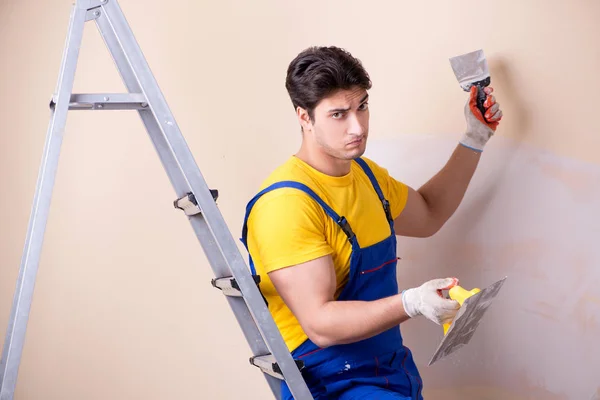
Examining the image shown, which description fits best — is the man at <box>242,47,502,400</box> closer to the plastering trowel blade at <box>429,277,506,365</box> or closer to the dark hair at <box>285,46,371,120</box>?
the dark hair at <box>285,46,371,120</box>

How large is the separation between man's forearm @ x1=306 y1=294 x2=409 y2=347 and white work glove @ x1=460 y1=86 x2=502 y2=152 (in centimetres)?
59

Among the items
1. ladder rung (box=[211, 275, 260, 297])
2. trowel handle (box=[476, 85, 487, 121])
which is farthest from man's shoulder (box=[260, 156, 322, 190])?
trowel handle (box=[476, 85, 487, 121])

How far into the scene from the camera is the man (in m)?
1.78

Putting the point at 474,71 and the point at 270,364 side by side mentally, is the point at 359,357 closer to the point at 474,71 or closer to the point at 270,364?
the point at 270,364

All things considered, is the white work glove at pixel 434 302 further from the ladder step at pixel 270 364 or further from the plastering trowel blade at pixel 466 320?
the ladder step at pixel 270 364

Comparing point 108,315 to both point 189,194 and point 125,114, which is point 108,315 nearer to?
point 125,114

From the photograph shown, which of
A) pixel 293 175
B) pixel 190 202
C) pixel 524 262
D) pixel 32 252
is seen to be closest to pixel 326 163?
pixel 293 175

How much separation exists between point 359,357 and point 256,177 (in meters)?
0.95

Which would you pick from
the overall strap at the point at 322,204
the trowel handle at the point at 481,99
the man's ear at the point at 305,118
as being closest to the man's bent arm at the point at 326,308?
the overall strap at the point at 322,204

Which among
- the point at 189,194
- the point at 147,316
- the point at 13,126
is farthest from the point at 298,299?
the point at 13,126

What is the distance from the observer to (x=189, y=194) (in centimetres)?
181

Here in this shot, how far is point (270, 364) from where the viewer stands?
1.84 metres

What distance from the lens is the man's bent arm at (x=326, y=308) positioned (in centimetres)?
173

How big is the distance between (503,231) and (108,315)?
1.68 m
